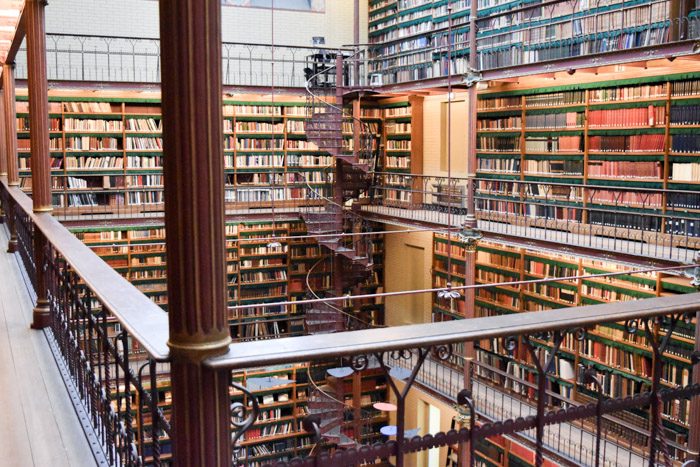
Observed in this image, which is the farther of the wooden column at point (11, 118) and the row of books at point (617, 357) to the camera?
the row of books at point (617, 357)

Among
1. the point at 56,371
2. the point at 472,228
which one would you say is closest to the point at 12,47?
the point at 56,371

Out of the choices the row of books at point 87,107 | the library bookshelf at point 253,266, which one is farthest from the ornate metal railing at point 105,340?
the row of books at point 87,107

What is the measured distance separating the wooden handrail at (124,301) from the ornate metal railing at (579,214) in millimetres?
5405

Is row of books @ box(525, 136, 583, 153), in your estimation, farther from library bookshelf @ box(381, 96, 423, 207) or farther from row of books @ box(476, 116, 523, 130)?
library bookshelf @ box(381, 96, 423, 207)

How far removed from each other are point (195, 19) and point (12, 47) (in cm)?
536

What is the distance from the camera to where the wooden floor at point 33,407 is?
2.21 metres

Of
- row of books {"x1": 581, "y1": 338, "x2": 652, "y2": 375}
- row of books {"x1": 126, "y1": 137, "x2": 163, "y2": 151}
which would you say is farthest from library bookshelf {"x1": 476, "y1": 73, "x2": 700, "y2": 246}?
row of books {"x1": 126, "y1": 137, "x2": 163, "y2": 151}

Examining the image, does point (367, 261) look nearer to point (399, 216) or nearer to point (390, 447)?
point (399, 216)

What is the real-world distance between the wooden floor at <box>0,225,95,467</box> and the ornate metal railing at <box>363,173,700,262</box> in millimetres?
5085

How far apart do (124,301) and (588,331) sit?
6.89m

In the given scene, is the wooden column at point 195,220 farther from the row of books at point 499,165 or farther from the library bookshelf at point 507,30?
the row of books at point 499,165

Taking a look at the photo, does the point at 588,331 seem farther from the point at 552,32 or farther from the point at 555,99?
the point at 552,32

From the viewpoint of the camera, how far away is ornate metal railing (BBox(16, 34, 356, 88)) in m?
11.7

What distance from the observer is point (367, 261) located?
35.0 ft
